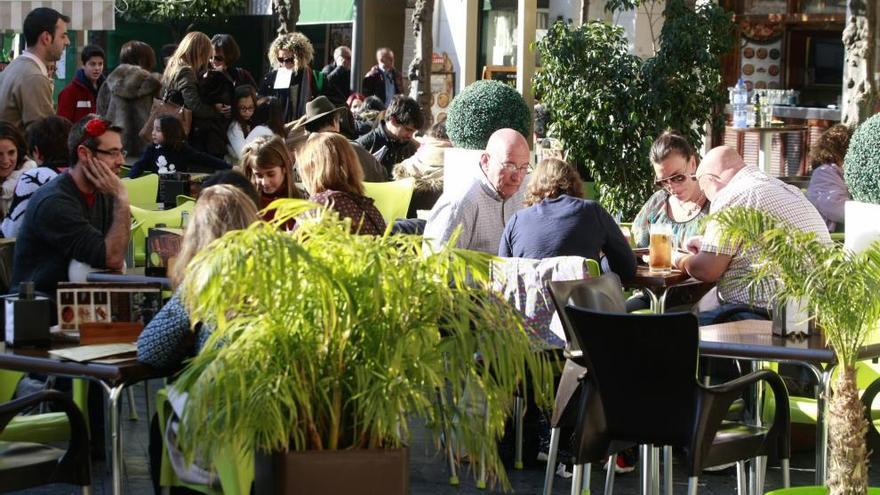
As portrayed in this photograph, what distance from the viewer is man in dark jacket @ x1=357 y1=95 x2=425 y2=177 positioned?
1159 centimetres

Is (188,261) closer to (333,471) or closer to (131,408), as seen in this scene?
(333,471)

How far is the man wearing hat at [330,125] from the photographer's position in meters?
10.4

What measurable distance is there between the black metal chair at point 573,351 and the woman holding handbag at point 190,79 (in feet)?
23.0

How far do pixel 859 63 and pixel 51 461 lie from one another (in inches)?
337

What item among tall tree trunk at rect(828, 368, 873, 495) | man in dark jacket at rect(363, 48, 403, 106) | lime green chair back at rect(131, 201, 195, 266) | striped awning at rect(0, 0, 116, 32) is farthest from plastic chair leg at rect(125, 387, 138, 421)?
man in dark jacket at rect(363, 48, 403, 106)

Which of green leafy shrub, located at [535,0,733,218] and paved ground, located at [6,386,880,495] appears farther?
green leafy shrub, located at [535,0,733,218]

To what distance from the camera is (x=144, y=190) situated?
9.94m

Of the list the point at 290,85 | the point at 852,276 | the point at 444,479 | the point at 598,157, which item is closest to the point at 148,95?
the point at 290,85

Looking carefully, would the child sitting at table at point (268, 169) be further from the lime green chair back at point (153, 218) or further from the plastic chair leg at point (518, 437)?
the plastic chair leg at point (518, 437)

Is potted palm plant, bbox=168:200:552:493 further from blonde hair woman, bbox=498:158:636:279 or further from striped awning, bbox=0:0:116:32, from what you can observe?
striped awning, bbox=0:0:116:32

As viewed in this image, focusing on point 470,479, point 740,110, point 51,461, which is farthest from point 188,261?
point 740,110

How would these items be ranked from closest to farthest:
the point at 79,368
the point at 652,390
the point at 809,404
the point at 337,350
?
1. the point at 337,350
2. the point at 79,368
3. the point at 652,390
4. the point at 809,404

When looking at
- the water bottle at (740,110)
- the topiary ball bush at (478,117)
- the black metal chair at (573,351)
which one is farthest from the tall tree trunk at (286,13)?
the black metal chair at (573,351)

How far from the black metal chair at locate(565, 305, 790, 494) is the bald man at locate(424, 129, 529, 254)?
238cm
